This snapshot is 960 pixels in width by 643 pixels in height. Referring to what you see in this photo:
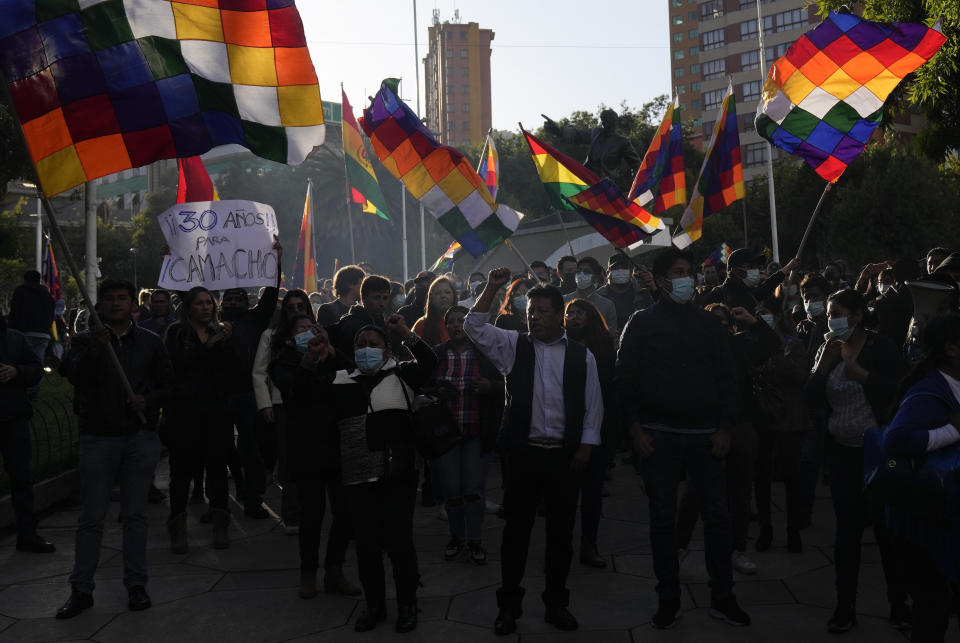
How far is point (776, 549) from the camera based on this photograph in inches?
263

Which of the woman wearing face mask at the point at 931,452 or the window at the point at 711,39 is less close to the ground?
the window at the point at 711,39

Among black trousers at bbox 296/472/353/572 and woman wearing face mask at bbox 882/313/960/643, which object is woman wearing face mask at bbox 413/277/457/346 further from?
woman wearing face mask at bbox 882/313/960/643

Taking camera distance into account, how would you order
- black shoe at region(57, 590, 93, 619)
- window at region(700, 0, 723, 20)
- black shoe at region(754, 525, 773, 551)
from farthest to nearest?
window at region(700, 0, 723, 20) → black shoe at region(754, 525, 773, 551) → black shoe at region(57, 590, 93, 619)

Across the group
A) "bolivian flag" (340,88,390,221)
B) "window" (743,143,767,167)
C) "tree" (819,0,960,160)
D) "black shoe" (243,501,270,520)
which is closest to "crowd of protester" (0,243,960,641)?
"black shoe" (243,501,270,520)

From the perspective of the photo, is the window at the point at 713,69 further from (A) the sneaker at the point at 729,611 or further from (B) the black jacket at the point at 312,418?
(A) the sneaker at the point at 729,611

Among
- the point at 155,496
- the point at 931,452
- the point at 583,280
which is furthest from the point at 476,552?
the point at 583,280

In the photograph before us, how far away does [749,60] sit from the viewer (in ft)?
245

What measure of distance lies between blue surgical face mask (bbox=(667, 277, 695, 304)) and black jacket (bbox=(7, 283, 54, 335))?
1024 centimetres

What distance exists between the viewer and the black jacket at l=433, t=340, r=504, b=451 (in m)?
6.84

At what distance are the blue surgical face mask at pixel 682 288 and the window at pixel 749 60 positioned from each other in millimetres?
73925

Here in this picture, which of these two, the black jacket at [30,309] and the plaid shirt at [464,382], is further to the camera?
the black jacket at [30,309]

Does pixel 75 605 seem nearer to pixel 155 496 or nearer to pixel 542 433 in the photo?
pixel 542 433

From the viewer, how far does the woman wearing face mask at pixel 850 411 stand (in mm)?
4961

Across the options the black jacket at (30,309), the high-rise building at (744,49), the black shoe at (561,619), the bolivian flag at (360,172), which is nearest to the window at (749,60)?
the high-rise building at (744,49)
